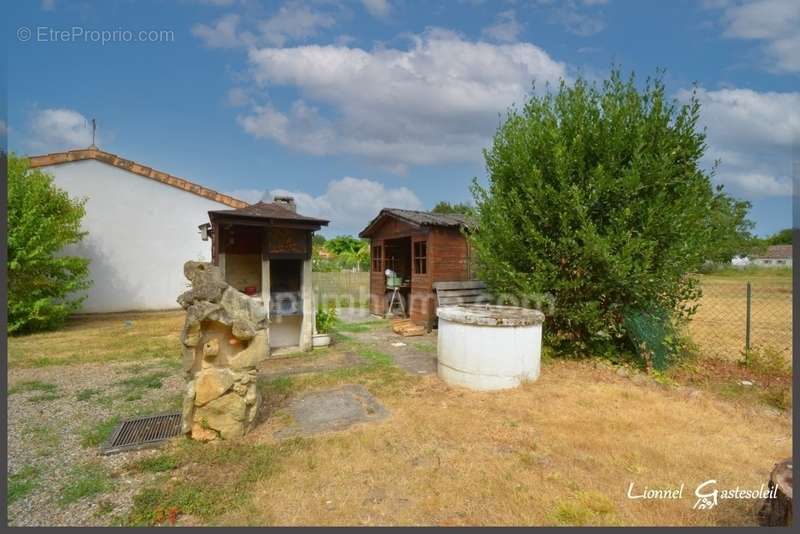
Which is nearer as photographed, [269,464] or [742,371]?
[269,464]

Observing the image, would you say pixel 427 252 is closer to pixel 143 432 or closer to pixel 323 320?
pixel 323 320

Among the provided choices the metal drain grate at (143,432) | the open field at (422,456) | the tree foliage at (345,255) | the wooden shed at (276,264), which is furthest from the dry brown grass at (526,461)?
the tree foliage at (345,255)

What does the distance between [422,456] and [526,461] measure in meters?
0.96

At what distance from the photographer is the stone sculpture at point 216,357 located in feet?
12.8

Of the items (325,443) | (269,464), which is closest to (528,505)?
(325,443)

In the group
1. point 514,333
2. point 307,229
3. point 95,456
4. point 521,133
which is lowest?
point 95,456

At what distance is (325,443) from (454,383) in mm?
2337

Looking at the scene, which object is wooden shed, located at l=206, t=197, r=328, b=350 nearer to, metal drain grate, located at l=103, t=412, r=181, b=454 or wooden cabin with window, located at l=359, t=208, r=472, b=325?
metal drain grate, located at l=103, t=412, r=181, b=454

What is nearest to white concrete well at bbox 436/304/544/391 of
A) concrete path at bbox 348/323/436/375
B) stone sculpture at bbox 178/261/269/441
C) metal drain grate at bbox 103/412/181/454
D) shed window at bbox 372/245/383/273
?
concrete path at bbox 348/323/436/375

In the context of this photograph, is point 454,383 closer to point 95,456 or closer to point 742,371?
point 95,456

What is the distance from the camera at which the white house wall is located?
40.4 ft

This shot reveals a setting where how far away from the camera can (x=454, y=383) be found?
5.61 metres

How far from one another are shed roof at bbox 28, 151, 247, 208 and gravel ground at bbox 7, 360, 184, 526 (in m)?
8.30

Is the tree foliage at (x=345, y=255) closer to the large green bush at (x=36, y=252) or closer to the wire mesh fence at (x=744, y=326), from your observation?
the large green bush at (x=36, y=252)
